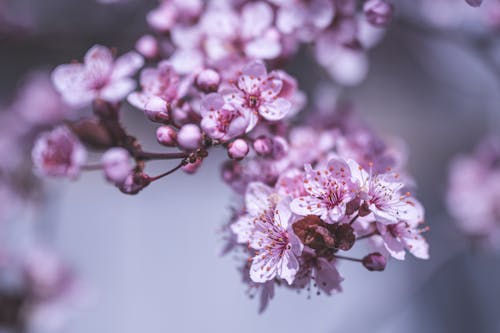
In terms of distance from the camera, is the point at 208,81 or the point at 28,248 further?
the point at 28,248

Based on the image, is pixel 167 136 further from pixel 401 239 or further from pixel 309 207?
pixel 401 239

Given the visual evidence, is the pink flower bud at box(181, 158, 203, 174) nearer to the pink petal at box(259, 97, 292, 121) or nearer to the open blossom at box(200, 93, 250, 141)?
the open blossom at box(200, 93, 250, 141)

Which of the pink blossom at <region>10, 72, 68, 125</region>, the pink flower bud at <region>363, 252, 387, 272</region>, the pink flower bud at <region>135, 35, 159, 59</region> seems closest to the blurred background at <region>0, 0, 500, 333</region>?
the pink blossom at <region>10, 72, 68, 125</region>

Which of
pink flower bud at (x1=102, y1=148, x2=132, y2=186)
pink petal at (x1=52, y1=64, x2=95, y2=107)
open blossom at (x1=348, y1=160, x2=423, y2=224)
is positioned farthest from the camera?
pink petal at (x1=52, y1=64, x2=95, y2=107)

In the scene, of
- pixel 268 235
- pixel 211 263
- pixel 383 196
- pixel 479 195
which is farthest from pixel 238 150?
pixel 211 263

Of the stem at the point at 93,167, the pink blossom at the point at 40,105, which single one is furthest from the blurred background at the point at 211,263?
the stem at the point at 93,167

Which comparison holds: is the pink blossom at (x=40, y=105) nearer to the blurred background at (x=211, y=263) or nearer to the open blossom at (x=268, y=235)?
the blurred background at (x=211, y=263)
